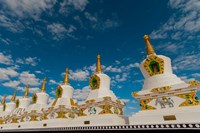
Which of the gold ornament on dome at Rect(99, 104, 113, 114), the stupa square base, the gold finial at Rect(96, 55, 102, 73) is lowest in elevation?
the stupa square base

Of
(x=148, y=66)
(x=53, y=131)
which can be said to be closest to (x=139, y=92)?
(x=148, y=66)

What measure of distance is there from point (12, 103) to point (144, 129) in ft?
116

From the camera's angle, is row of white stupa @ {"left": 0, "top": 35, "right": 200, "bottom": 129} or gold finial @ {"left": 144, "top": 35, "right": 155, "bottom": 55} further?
gold finial @ {"left": 144, "top": 35, "right": 155, "bottom": 55}

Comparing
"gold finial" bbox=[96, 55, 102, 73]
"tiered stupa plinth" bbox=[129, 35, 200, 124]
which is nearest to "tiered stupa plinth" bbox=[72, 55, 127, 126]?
"gold finial" bbox=[96, 55, 102, 73]

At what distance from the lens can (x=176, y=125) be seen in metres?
9.80

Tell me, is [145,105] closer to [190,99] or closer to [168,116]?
[168,116]

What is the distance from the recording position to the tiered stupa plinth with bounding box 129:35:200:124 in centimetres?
1077

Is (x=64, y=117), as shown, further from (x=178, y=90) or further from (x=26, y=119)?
(x=178, y=90)

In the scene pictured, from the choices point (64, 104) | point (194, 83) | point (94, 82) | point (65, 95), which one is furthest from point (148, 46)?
point (65, 95)

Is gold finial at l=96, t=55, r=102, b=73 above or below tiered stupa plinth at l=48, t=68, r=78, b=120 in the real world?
above

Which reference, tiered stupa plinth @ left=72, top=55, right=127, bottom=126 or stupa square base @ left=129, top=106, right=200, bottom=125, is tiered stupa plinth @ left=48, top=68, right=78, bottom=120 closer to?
tiered stupa plinth @ left=72, top=55, right=127, bottom=126

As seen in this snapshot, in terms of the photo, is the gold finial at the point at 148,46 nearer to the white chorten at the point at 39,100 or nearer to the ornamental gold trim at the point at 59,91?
the ornamental gold trim at the point at 59,91

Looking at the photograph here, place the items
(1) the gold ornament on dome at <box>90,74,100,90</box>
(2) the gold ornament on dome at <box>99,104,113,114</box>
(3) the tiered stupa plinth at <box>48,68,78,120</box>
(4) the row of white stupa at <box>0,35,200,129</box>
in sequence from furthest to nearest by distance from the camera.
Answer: (3) the tiered stupa plinth at <box>48,68,78,120</box> → (1) the gold ornament on dome at <box>90,74,100,90</box> → (2) the gold ornament on dome at <box>99,104,113,114</box> → (4) the row of white stupa at <box>0,35,200,129</box>

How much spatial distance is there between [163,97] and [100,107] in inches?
262
